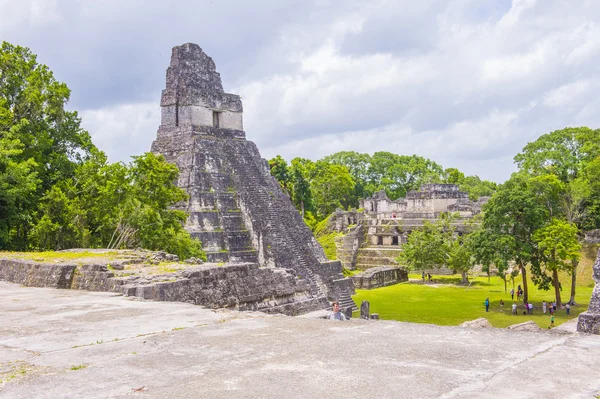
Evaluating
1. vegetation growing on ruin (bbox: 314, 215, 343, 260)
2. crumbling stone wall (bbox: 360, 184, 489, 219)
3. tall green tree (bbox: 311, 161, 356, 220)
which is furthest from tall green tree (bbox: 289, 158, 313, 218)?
tall green tree (bbox: 311, 161, 356, 220)

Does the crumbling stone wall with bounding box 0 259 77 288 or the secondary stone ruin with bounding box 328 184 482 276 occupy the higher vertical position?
the secondary stone ruin with bounding box 328 184 482 276

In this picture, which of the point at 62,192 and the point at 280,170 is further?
the point at 280,170

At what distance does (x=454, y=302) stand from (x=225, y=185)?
35.6 feet

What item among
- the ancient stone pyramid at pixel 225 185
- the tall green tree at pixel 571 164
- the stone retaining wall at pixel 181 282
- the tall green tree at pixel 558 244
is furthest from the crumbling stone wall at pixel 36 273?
the tall green tree at pixel 571 164

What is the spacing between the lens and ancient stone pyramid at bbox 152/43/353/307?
20159mm

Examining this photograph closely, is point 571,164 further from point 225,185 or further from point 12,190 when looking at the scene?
point 12,190

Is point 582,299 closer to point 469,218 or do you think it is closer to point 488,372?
point 469,218

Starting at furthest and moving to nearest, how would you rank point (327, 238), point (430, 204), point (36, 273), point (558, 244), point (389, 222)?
1. point (430, 204)
2. point (327, 238)
3. point (389, 222)
4. point (558, 244)
5. point (36, 273)

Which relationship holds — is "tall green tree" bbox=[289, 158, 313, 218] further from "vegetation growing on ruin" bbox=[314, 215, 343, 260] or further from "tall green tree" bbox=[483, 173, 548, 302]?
"tall green tree" bbox=[483, 173, 548, 302]

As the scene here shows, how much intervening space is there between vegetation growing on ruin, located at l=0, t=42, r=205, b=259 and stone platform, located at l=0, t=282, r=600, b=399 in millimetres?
10874

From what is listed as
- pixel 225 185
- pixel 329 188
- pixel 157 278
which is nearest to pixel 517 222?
pixel 225 185

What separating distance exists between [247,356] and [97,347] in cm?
157

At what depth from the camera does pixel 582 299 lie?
23.0 metres

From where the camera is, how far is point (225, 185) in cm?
2209
